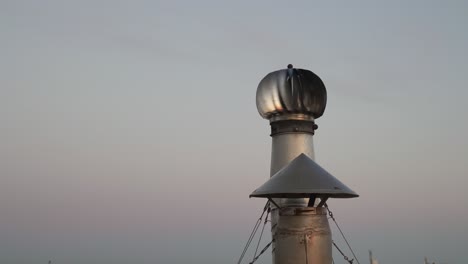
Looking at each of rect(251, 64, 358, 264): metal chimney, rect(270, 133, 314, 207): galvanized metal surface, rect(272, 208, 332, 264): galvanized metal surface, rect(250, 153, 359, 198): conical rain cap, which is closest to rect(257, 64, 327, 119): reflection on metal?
rect(251, 64, 358, 264): metal chimney

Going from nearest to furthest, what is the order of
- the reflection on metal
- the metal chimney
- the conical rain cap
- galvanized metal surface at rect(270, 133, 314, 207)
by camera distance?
1. the conical rain cap
2. the metal chimney
3. the reflection on metal
4. galvanized metal surface at rect(270, 133, 314, 207)

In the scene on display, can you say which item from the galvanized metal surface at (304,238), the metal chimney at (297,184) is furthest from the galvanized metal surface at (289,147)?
the galvanized metal surface at (304,238)

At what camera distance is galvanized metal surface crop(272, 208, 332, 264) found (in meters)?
8.76

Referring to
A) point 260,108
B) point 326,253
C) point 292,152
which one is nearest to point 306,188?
point 326,253

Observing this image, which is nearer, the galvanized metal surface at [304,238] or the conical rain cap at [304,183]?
the conical rain cap at [304,183]

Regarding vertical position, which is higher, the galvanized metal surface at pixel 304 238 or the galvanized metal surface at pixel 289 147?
the galvanized metal surface at pixel 289 147

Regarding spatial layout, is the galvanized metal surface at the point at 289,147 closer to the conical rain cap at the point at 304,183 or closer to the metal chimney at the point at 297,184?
the metal chimney at the point at 297,184

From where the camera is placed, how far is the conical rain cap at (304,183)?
335 inches

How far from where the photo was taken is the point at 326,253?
349 inches

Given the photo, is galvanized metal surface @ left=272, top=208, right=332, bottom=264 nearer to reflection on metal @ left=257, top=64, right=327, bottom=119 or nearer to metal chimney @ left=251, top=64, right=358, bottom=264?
metal chimney @ left=251, top=64, right=358, bottom=264

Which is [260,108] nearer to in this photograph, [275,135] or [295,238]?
[275,135]

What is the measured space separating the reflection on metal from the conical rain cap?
7.53ft

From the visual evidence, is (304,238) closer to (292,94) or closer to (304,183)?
(304,183)

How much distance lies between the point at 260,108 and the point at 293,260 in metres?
4.01
